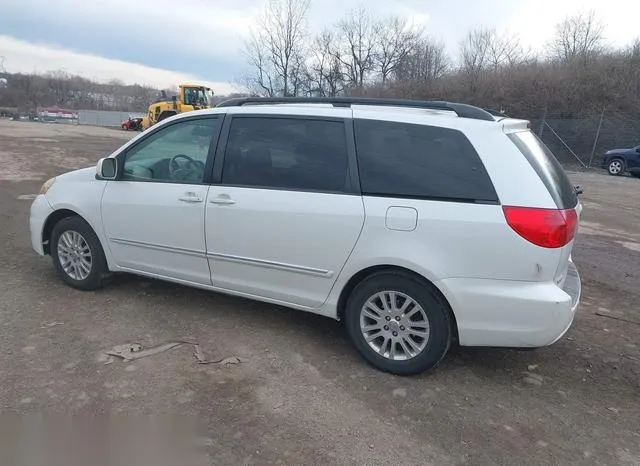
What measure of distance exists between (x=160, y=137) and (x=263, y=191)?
124 centimetres

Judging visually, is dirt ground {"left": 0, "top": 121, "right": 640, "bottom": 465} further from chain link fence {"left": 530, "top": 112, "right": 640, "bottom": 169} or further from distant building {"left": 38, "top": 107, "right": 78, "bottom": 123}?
distant building {"left": 38, "top": 107, "right": 78, "bottom": 123}

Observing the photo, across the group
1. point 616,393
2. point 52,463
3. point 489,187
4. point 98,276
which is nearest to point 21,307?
point 98,276

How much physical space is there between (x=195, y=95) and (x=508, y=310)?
34.1 metres

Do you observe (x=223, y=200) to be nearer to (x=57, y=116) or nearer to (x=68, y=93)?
(x=57, y=116)

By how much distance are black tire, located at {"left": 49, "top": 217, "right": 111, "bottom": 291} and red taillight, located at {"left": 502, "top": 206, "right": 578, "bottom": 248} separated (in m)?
3.49

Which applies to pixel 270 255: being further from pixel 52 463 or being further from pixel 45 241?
pixel 45 241

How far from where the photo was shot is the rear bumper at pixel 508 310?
3.23 meters

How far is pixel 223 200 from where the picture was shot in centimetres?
405

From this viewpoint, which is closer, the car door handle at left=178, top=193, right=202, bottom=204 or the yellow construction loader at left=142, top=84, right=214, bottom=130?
the car door handle at left=178, top=193, right=202, bottom=204

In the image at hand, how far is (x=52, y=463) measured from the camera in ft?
8.64

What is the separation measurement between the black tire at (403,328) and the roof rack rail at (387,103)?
1167 mm

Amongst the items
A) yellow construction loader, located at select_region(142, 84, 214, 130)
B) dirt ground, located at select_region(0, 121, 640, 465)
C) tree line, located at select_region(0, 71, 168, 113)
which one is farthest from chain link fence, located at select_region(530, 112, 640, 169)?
tree line, located at select_region(0, 71, 168, 113)

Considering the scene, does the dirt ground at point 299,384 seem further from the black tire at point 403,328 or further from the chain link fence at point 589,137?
the chain link fence at point 589,137

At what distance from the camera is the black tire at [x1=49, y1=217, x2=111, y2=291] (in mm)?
4781
